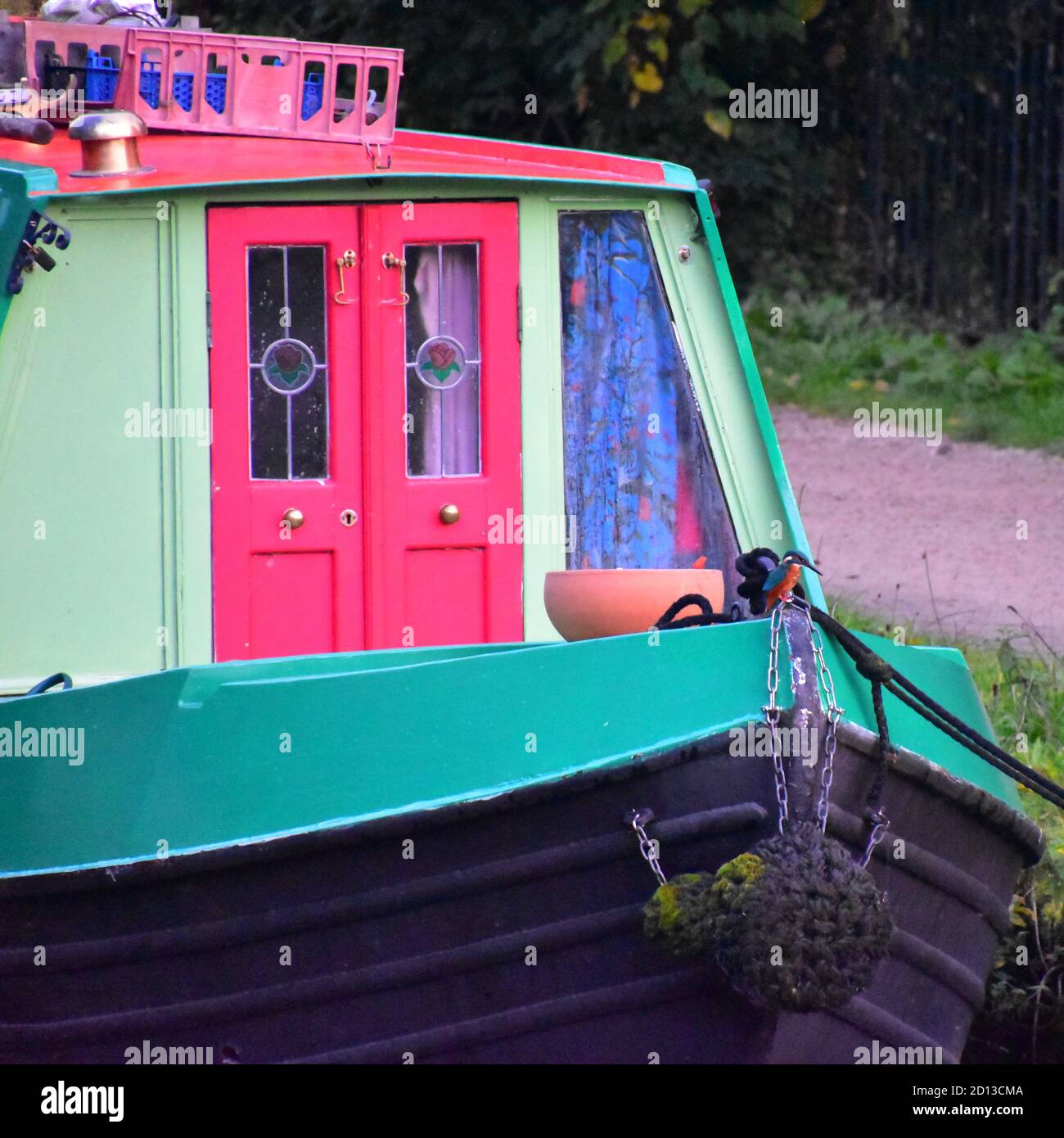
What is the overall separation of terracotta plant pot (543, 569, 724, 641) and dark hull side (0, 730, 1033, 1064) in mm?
399

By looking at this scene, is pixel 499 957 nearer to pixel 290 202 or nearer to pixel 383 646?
pixel 383 646

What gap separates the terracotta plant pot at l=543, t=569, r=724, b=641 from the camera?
387 centimetres

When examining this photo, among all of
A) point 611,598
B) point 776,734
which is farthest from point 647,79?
point 776,734

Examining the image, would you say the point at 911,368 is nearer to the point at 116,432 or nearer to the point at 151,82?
the point at 151,82

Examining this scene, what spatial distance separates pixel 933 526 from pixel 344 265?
4892 mm

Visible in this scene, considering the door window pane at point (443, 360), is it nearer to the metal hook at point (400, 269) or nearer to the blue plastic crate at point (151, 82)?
the metal hook at point (400, 269)

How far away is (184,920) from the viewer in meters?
3.90

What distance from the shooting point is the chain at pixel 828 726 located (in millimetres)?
→ 3555

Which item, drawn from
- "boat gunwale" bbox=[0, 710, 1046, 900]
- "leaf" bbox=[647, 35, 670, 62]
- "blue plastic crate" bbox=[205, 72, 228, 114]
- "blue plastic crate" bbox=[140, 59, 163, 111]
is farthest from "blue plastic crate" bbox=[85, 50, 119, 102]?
"leaf" bbox=[647, 35, 670, 62]

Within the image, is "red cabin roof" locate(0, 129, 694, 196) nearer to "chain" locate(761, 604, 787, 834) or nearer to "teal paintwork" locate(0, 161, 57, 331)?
"teal paintwork" locate(0, 161, 57, 331)

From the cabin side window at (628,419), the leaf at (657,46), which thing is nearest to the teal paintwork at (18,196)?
the cabin side window at (628,419)

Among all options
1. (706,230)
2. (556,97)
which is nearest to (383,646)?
(706,230)

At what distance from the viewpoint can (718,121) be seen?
1043cm

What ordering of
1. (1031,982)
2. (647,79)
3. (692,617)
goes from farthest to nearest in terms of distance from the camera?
(647,79), (1031,982), (692,617)
